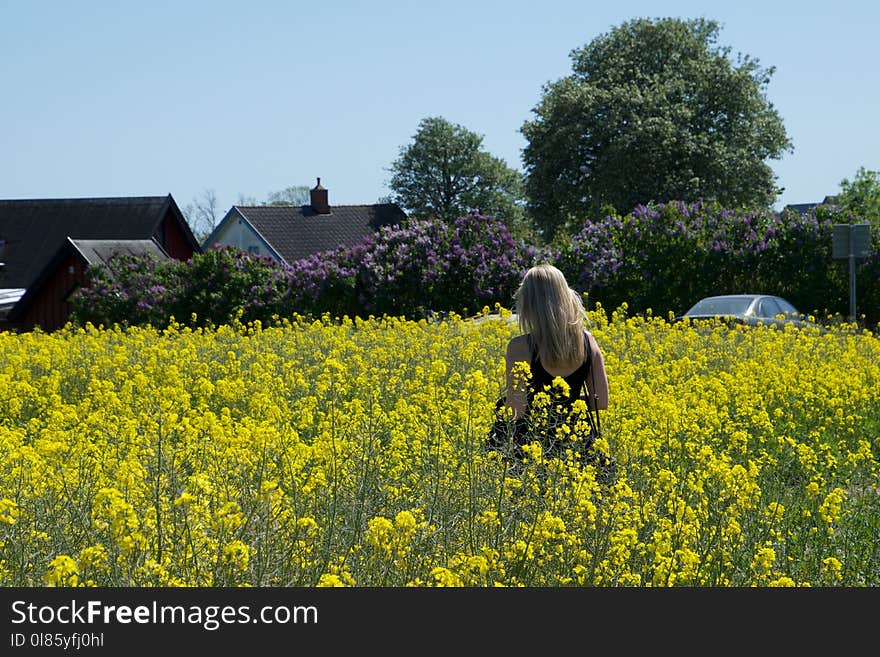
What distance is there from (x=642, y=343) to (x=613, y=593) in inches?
350

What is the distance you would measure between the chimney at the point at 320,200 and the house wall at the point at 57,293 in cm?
2057

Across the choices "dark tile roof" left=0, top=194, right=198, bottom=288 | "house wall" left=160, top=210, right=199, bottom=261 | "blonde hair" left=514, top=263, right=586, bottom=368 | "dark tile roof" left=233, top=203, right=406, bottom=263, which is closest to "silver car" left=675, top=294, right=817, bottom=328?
"blonde hair" left=514, top=263, right=586, bottom=368

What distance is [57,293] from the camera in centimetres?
3875

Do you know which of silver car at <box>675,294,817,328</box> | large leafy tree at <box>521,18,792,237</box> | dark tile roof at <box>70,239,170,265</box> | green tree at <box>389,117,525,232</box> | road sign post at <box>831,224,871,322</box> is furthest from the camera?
green tree at <box>389,117,525,232</box>

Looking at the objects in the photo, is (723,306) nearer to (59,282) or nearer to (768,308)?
(768,308)

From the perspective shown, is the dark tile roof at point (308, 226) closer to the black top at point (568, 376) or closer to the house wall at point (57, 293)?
the house wall at point (57, 293)

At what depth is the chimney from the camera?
5825cm

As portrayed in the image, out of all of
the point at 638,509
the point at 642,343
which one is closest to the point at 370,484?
the point at 638,509

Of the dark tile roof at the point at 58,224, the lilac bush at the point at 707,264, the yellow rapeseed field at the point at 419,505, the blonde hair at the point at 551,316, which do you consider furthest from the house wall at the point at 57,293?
the blonde hair at the point at 551,316

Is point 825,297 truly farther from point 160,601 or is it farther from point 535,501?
point 160,601

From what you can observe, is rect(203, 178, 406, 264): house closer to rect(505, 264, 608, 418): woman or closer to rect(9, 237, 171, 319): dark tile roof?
rect(9, 237, 171, 319): dark tile roof

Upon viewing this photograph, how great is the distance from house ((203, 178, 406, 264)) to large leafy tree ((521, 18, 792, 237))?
11639 millimetres

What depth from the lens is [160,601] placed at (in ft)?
13.4

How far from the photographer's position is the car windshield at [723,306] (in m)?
20.2
